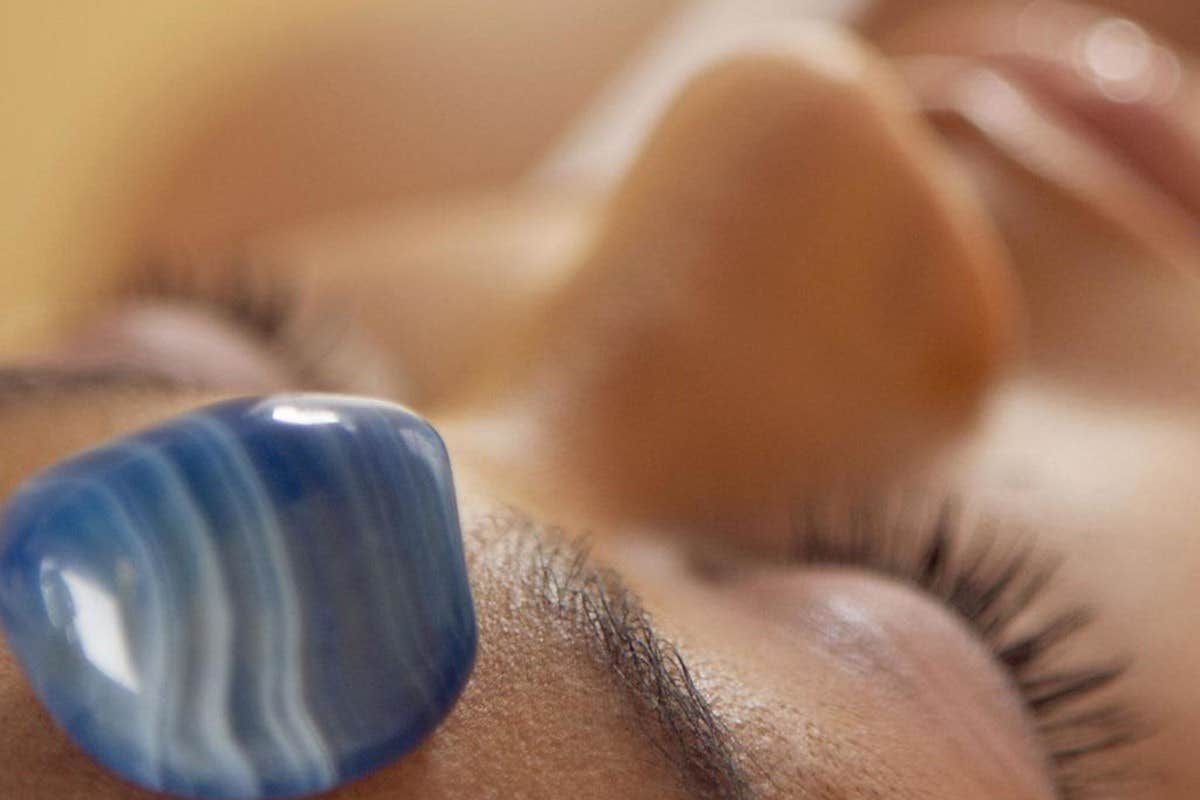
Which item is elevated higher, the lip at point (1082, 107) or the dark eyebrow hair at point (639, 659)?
the lip at point (1082, 107)

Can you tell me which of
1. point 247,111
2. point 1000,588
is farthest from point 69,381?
point 247,111

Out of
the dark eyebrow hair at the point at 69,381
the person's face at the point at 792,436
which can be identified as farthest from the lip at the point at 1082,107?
the dark eyebrow hair at the point at 69,381

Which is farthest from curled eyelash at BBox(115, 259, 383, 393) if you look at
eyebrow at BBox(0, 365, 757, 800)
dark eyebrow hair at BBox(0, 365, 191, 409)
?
eyebrow at BBox(0, 365, 757, 800)

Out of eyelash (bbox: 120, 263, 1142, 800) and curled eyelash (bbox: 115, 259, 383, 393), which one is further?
curled eyelash (bbox: 115, 259, 383, 393)

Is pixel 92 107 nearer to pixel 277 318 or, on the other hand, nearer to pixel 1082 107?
pixel 277 318

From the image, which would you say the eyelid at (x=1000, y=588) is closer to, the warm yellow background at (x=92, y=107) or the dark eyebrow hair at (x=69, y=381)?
the dark eyebrow hair at (x=69, y=381)

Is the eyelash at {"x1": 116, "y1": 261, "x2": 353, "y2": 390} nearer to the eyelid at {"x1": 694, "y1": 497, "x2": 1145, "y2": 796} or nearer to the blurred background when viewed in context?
the eyelid at {"x1": 694, "y1": 497, "x2": 1145, "y2": 796}

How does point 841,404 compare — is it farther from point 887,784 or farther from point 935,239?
point 887,784
